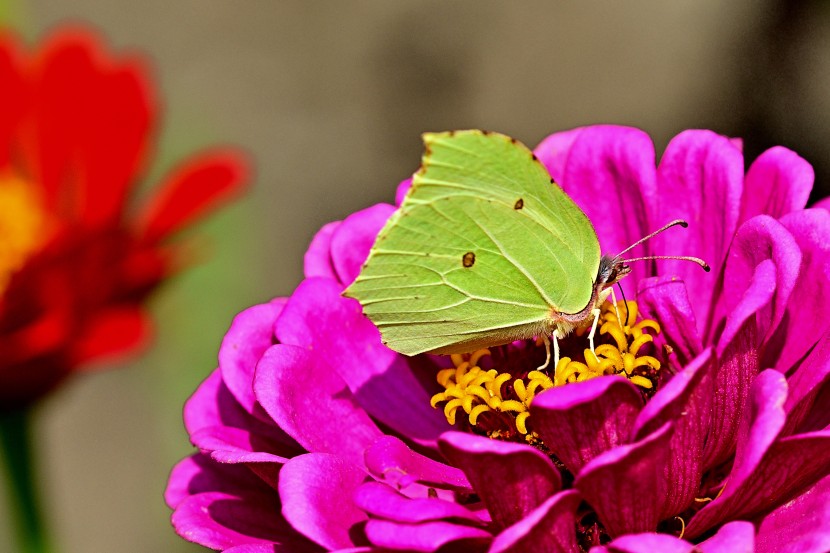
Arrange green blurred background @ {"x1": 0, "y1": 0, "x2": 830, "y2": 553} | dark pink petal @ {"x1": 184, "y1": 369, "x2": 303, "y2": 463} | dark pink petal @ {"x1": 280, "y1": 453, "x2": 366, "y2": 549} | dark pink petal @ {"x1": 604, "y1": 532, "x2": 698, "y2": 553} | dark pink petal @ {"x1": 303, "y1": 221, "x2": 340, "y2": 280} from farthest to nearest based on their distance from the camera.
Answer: green blurred background @ {"x1": 0, "y1": 0, "x2": 830, "y2": 553}
dark pink petal @ {"x1": 303, "y1": 221, "x2": 340, "y2": 280}
dark pink petal @ {"x1": 184, "y1": 369, "x2": 303, "y2": 463}
dark pink petal @ {"x1": 280, "y1": 453, "x2": 366, "y2": 549}
dark pink petal @ {"x1": 604, "y1": 532, "x2": 698, "y2": 553}

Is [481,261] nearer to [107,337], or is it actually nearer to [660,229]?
[660,229]

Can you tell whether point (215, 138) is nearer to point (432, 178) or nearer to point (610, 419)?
point (432, 178)

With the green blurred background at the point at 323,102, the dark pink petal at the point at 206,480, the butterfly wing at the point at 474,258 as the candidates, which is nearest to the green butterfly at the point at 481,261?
the butterfly wing at the point at 474,258

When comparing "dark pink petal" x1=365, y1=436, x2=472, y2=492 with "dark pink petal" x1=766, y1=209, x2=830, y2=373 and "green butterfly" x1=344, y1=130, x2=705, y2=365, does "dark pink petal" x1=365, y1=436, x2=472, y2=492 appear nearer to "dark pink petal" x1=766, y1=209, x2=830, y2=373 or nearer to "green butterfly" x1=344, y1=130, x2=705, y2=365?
"green butterfly" x1=344, y1=130, x2=705, y2=365

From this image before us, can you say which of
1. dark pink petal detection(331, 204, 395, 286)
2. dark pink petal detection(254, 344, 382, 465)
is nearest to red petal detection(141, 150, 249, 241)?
dark pink petal detection(331, 204, 395, 286)

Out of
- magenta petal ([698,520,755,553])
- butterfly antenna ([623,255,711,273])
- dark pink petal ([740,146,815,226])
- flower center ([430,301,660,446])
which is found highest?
dark pink petal ([740,146,815,226])

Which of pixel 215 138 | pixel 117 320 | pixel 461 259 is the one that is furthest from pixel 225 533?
pixel 215 138
